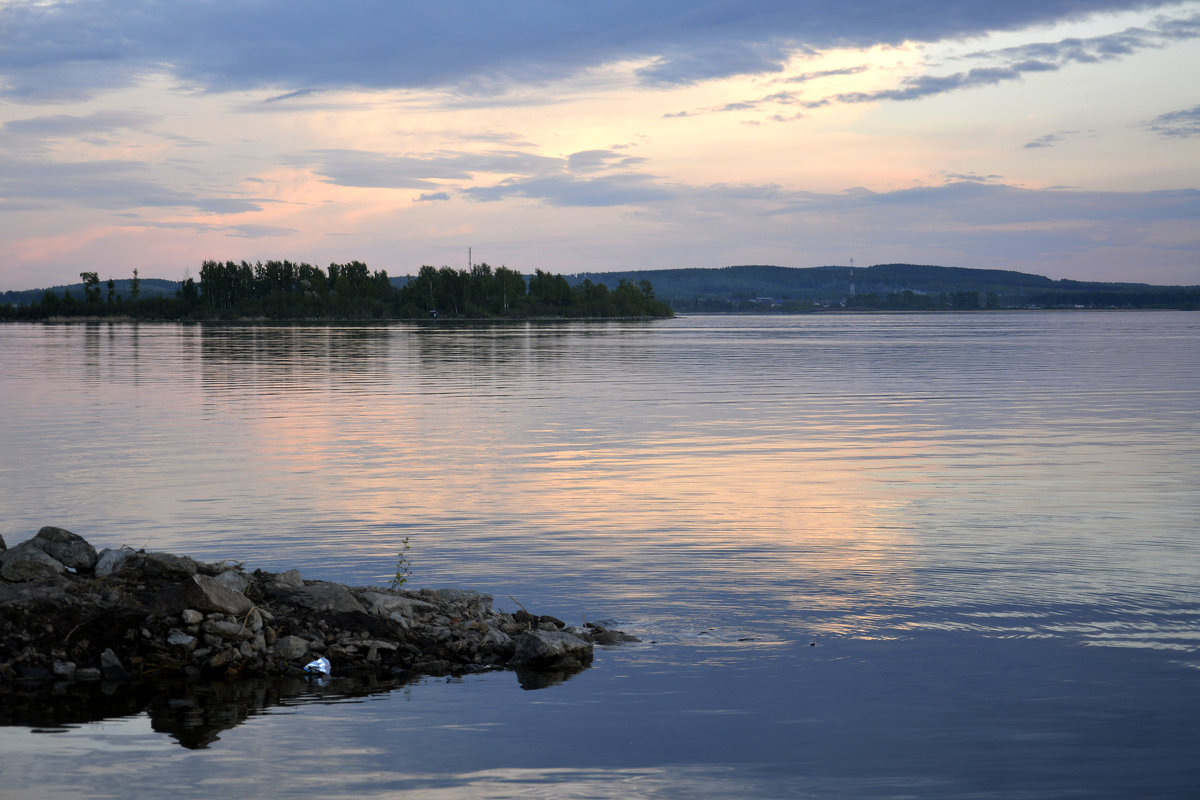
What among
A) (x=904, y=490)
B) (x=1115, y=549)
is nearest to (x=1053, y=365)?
(x=904, y=490)

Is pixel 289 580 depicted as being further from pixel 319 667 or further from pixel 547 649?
pixel 547 649

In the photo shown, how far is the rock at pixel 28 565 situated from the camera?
12055 mm

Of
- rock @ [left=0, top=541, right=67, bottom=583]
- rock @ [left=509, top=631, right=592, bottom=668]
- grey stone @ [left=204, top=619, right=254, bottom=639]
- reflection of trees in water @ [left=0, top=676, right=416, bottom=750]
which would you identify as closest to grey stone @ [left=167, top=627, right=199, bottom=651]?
grey stone @ [left=204, top=619, right=254, bottom=639]

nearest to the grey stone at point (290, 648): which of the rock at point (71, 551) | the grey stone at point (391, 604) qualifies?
the grey stone at point (391, 604)

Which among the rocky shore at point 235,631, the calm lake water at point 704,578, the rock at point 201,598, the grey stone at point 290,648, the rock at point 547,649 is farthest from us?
the rock at point 201,598

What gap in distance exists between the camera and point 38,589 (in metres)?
11.9

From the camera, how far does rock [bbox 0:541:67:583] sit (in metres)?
12.1

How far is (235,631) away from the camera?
37.9ft

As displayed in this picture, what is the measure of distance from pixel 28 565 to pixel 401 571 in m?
4.15

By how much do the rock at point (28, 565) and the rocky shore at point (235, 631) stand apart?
1cm

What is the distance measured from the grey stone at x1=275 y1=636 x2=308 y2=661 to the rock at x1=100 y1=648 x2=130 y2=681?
1.39m

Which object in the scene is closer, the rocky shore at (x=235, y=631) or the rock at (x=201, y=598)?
the rocky shore at (x=235, y=631)

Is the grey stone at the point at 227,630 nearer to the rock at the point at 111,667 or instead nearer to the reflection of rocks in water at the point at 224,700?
the reflection of rocks in water at the point at 224,700

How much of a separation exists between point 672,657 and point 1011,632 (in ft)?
11.2
